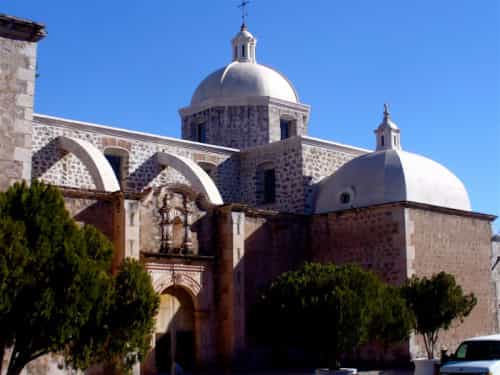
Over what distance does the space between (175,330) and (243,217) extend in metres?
3.37

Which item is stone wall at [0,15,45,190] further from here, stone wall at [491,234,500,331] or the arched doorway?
stone wall at [491,234,500,331]

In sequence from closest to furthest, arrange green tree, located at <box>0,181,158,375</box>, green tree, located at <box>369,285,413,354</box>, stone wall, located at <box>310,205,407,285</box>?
1. green tree, located at <box>0,181,158,375</box>
2. green tree, located at <box>369,285,413,354</box>
3. stone wall, located at <box>310,205,407,285</box>

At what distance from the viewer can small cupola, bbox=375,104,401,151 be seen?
2423 cm

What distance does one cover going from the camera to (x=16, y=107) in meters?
12.0

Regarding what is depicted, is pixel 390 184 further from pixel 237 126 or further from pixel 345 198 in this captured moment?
pixel 237 126

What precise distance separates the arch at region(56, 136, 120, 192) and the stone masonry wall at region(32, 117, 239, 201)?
0.43 metres

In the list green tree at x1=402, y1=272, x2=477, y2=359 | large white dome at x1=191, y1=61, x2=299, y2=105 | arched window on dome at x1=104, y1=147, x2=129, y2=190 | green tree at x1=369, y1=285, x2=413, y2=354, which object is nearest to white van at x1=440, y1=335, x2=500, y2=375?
green tree at x1=369, y1=285, x2=413, y2=354

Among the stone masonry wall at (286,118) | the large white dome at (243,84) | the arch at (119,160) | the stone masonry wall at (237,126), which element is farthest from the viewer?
the large white dome at (243,84)

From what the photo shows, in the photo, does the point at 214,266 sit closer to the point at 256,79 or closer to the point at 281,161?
the point at 281,161

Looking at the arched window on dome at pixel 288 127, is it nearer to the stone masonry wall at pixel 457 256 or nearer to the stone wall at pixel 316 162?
the stone wall at pixel 316 162

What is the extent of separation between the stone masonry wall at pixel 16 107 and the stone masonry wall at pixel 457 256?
11228mm

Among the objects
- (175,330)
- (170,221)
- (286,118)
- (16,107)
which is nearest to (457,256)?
(175,330)

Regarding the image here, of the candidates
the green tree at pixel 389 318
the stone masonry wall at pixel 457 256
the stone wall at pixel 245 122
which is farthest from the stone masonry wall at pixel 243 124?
the green tree at pixel 389 318

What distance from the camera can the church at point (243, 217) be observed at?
1859 centimetres
